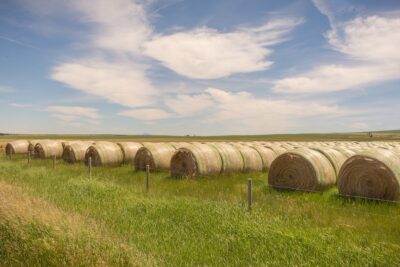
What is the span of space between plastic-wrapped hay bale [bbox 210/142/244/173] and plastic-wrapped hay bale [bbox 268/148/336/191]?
3.51 m

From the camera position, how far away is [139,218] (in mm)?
10195

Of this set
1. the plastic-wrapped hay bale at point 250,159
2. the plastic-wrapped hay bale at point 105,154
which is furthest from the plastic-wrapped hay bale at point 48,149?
the plastic-wrapped hay bale at point 250,159

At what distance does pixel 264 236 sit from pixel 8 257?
469 cm

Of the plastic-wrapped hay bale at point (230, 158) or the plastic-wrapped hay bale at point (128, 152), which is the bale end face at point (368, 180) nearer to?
the plastic-wrapped hay bale at point (230, 158)

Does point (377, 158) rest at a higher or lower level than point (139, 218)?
higher

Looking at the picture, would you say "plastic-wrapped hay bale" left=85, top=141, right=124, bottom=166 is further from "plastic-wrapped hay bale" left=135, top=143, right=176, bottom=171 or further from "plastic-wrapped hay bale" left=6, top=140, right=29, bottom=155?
"plastic-wrapped hay bale" left=6, top=140, right=29, bottom=155

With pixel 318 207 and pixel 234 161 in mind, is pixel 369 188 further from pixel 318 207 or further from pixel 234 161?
pixel 234 161

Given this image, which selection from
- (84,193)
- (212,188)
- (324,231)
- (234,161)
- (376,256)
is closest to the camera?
(376,256)

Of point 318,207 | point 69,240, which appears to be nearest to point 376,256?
point 318,207

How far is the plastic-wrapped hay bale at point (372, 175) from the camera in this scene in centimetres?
1214

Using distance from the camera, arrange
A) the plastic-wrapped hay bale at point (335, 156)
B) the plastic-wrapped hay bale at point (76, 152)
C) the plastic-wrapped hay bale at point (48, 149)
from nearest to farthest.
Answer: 1. the plastic-wrapped hay bale at point (335, 156)
2. the plastic-wrapped hay bale at point (76, 152)
3. the plastic-wrapped hay bale at point (48, 149)

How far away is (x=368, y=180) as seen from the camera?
12742 mm

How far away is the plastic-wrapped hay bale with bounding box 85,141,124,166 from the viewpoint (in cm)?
2491

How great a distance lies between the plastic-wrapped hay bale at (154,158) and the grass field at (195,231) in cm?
818
